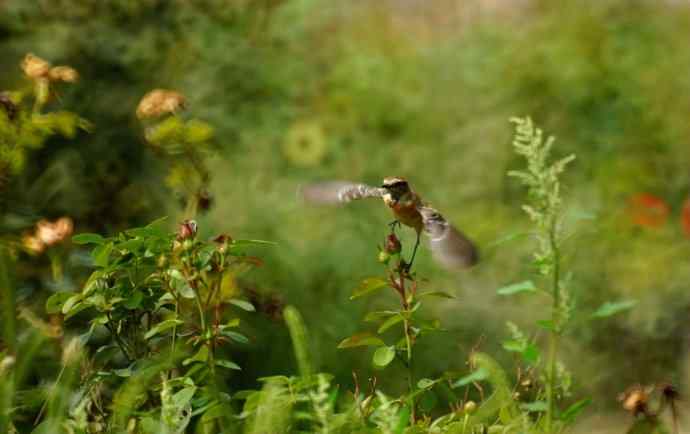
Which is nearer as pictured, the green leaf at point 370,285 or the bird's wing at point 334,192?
the green leaf at point 370,285

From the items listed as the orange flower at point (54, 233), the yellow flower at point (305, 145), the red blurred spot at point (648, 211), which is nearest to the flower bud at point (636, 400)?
the orange flower at point (54, 233)

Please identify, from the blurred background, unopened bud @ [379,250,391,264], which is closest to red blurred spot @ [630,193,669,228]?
the blurred background

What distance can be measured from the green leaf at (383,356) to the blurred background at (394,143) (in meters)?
0.63

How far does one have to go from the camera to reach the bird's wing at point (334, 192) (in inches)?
63.8

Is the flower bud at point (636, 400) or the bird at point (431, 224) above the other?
the bird at point (431, 224)

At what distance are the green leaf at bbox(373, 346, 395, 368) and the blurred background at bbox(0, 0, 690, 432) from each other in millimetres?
625

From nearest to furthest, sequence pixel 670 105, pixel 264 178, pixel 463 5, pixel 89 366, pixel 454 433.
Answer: pixel 454 433
pixel 89 366
pixel 264 178
pixel 670 105
pixel 463 5

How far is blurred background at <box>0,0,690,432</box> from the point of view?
324 cm

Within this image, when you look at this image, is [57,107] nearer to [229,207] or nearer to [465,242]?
[229,207]

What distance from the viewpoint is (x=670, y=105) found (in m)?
Result: 5.39

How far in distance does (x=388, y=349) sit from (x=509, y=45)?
448cm

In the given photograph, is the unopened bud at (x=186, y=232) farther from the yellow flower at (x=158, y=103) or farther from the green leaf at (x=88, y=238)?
the yellow flower at (x=158, y=103)

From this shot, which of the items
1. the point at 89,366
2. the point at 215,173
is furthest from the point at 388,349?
the point at 215,173

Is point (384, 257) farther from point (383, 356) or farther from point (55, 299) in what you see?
point (55, 299)
